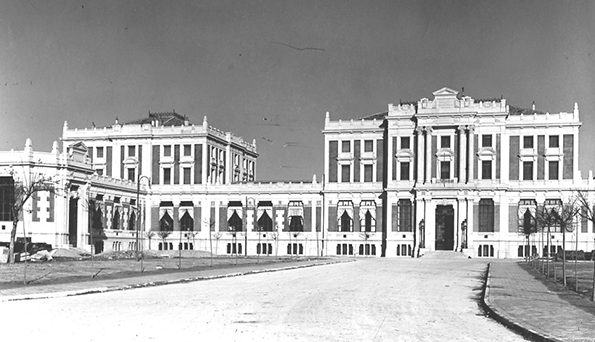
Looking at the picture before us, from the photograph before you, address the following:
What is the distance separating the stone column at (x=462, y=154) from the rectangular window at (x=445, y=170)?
64.1 inches

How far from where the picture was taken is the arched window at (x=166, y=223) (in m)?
95.2

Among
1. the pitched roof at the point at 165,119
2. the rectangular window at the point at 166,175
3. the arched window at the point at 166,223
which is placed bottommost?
the arched window at the point at 166,223

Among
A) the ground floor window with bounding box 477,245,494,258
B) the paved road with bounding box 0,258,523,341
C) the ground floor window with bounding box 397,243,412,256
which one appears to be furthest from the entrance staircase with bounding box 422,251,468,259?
the paved road with bounding box 0,258,523,341

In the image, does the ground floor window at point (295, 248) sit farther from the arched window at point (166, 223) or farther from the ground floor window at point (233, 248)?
the arched window at point (166, 223)

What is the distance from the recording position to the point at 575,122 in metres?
85.7

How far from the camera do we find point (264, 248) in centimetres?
9319

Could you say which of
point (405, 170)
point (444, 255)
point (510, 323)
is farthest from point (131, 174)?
point (510, 323)

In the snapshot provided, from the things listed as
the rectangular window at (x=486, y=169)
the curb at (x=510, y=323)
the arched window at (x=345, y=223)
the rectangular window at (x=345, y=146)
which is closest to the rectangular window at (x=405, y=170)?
the rectangular window at (x=345, y=146)

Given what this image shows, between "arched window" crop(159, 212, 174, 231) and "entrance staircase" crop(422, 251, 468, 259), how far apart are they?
107ft

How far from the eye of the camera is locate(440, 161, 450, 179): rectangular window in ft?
289

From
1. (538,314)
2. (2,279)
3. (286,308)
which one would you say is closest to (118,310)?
(286,308)

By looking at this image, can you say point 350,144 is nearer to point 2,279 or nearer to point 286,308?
point 2,279

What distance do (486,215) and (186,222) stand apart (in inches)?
1470

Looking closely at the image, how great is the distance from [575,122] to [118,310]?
246 feet
